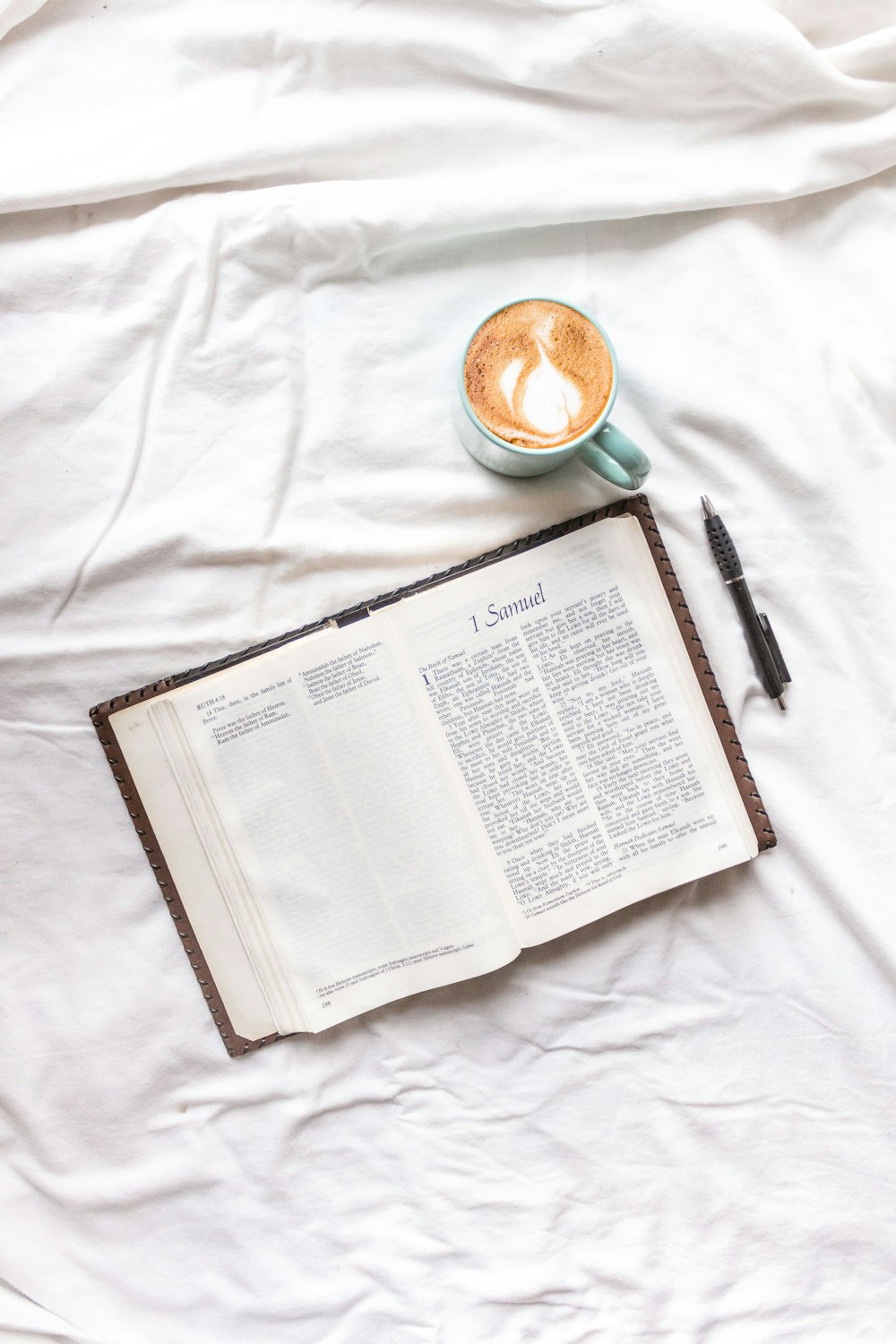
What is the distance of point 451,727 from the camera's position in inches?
25.4

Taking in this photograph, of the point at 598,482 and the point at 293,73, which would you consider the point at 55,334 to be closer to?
the point at 293,73

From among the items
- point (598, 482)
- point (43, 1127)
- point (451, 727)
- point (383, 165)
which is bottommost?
point (43, 1127)

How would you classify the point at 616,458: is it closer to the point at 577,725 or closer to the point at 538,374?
the point at 538,374

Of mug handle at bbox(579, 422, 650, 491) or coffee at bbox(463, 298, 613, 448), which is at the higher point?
coffee at bbox(463, 298, 613, 448)

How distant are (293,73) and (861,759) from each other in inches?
25.0

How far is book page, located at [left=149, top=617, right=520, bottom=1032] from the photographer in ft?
2.09

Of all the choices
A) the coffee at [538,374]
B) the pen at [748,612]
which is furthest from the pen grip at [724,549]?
the coffee at [538,374]

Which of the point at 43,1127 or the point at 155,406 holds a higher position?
the point at 155,406

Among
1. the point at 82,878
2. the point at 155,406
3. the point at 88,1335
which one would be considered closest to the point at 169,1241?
the point at 88,1335

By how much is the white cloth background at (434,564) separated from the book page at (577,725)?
34mm

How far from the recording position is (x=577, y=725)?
2.13 ft

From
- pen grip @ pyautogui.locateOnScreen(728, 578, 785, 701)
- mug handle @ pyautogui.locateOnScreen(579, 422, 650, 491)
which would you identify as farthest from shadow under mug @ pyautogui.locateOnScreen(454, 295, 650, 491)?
pen grip @ pyautogui.locateOnScreen(728, 578, 785, 701)

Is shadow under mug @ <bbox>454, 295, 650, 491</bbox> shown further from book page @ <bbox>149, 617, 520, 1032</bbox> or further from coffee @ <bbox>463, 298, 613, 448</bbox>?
book page @ <bbox>149, 617, 520, 1032</bbox>

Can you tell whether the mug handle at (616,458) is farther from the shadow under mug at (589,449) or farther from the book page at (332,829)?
the book page at (332,829)
